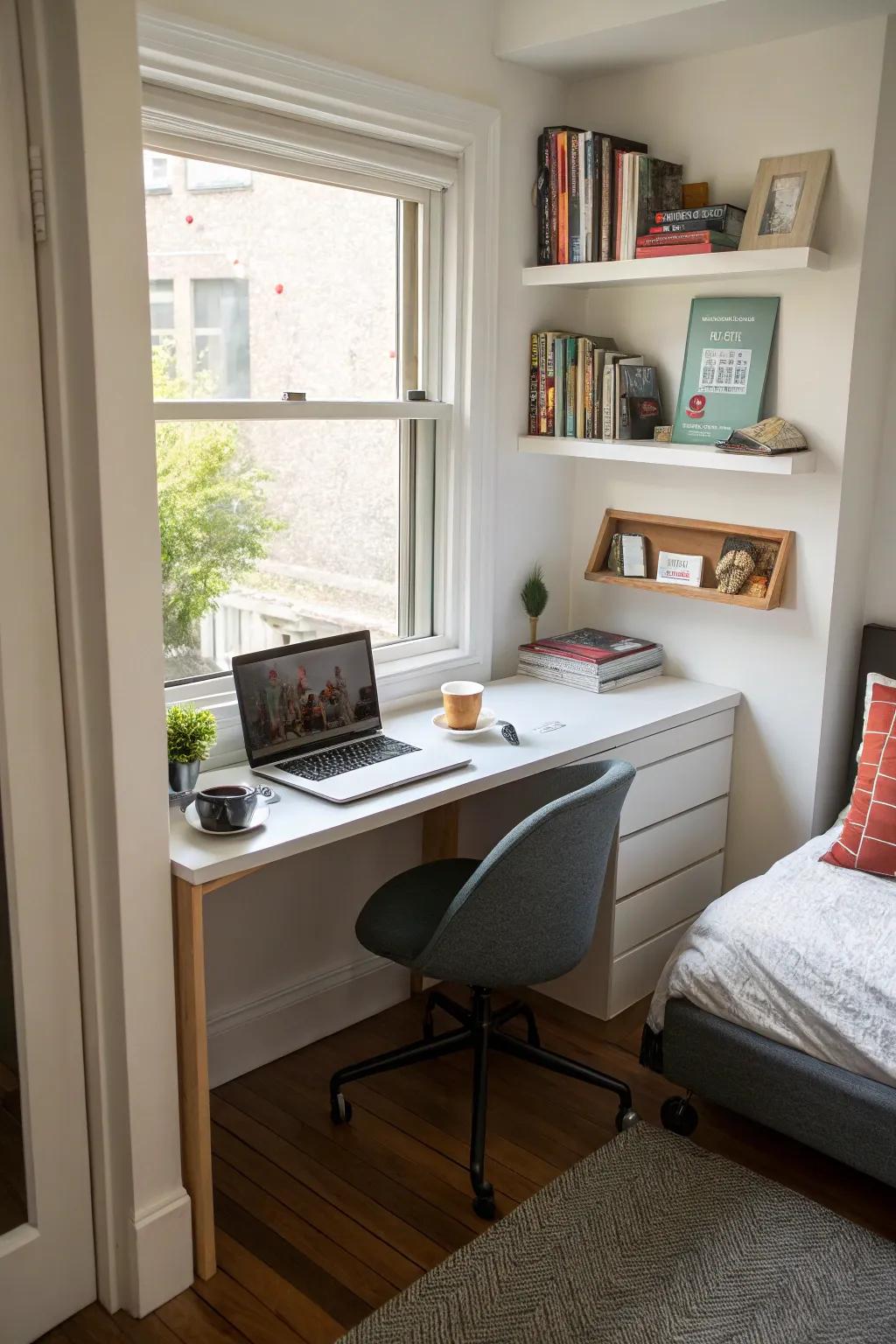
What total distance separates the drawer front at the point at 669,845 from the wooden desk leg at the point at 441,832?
441 millimetres

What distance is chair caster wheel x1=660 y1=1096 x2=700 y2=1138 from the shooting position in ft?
8.20

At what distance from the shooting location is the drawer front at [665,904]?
287cm

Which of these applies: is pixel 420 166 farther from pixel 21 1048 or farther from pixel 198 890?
pixel 21 1048

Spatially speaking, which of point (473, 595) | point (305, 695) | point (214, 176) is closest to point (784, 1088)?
point (305, 695)

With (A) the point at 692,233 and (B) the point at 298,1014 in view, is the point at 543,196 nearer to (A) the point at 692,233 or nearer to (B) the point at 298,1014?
(A) the point at 692,233

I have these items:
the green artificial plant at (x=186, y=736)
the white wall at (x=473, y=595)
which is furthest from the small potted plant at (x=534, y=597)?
the green artificial plant at (x=186, y=736)

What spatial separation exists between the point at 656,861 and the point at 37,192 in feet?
6.61

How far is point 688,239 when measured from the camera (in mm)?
2746

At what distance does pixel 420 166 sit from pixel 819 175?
0.90 m

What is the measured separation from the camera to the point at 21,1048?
6.31 ft

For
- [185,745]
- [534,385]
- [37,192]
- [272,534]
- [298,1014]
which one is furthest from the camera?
[534,385]

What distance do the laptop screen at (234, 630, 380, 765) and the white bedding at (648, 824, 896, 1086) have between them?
0.87m

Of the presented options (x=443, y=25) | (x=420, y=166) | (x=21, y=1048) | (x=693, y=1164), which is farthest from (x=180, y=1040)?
(x=443, y=25)

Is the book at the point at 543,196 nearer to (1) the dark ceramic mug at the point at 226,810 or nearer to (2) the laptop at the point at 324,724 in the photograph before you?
(2) the laptop at the point at 324,724
